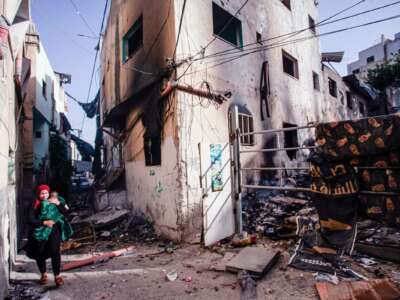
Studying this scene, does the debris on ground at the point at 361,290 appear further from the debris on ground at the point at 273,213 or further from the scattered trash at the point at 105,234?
the scattered trash at the point at 105,234

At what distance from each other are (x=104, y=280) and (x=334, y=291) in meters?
3.42

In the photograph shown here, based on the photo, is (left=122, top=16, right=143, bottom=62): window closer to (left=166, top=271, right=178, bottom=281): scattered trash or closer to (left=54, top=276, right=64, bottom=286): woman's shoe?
(left=54, top=276, right=64, bottom=286): woman's shoe

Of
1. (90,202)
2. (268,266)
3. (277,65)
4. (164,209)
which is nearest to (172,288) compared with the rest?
(268,266)

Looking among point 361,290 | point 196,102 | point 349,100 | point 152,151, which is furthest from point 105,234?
→ point 349,100

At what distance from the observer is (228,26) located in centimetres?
790

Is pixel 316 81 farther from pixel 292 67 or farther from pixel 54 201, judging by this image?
pixel 54 201

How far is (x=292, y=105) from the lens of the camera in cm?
1002

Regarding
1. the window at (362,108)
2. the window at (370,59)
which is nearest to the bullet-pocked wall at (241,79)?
the window at (362,108)

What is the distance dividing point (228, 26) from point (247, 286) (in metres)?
7.59

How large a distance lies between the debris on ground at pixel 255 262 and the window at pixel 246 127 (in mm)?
3696

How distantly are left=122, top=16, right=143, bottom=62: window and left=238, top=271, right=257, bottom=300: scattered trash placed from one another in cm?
722

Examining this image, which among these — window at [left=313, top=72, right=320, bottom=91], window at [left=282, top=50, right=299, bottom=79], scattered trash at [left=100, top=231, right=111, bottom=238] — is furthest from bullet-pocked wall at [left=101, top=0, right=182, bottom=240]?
window at [left=313, top=72, right=320, bottom=91]

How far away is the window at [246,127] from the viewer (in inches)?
284

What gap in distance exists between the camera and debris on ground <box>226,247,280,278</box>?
11.9 ft
